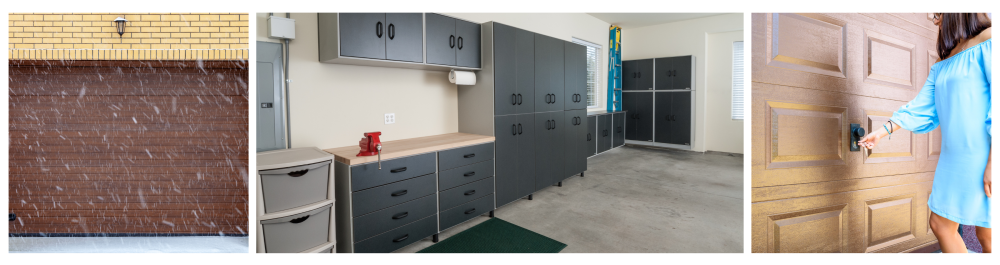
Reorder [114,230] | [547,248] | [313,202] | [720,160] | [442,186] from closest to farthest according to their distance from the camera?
[114,230], [313,202], [547,248], [442,186], [720,160]

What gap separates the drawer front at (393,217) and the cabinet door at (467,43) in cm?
105

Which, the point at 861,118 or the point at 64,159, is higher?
the point at 861,118

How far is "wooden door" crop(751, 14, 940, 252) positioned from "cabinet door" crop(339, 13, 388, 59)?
6.19ft

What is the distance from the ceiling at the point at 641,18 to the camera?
5727 millimetres

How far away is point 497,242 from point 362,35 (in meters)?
1.52

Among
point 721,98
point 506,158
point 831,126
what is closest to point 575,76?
point 506,158

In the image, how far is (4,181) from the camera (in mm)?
1118

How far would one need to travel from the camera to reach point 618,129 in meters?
6.41

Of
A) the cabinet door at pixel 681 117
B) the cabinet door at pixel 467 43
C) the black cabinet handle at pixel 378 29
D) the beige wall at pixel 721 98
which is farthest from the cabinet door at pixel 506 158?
the beige wall at pixel 721 98

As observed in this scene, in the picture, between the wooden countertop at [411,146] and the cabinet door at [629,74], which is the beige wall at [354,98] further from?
the cabinet door at [629,74]

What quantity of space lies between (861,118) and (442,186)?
2.07m

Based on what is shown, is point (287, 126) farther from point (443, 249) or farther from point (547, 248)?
point (547, 248)

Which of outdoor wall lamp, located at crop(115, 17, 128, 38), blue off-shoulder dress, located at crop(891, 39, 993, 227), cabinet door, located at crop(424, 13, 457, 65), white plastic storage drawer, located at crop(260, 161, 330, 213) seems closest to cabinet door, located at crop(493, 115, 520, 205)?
cabinet door, located at crop(424, 13, 457, 65)

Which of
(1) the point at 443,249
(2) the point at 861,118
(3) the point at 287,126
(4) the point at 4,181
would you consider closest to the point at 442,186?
(1) the point at 443,249
